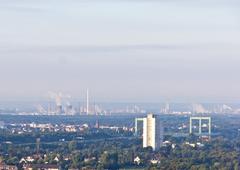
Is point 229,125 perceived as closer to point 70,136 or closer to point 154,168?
point 70,136

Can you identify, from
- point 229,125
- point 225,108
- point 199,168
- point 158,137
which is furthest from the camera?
point 225,108

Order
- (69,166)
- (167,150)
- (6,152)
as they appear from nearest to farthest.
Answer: (69,166) < (6,152) < (167,150)

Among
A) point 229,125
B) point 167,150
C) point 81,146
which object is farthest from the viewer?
point 229,125

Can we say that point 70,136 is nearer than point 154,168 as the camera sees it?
No

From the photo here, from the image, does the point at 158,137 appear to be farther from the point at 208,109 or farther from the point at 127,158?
the point at 208,109

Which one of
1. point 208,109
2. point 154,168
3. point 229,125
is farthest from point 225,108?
point 154,168

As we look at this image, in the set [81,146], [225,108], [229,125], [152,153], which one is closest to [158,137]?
[81,146]

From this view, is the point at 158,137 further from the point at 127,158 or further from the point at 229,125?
the point at 229,125

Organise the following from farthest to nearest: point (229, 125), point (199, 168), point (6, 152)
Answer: point (229, 125)
point (6, 152)
point (199, 168)

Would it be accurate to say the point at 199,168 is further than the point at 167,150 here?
No
